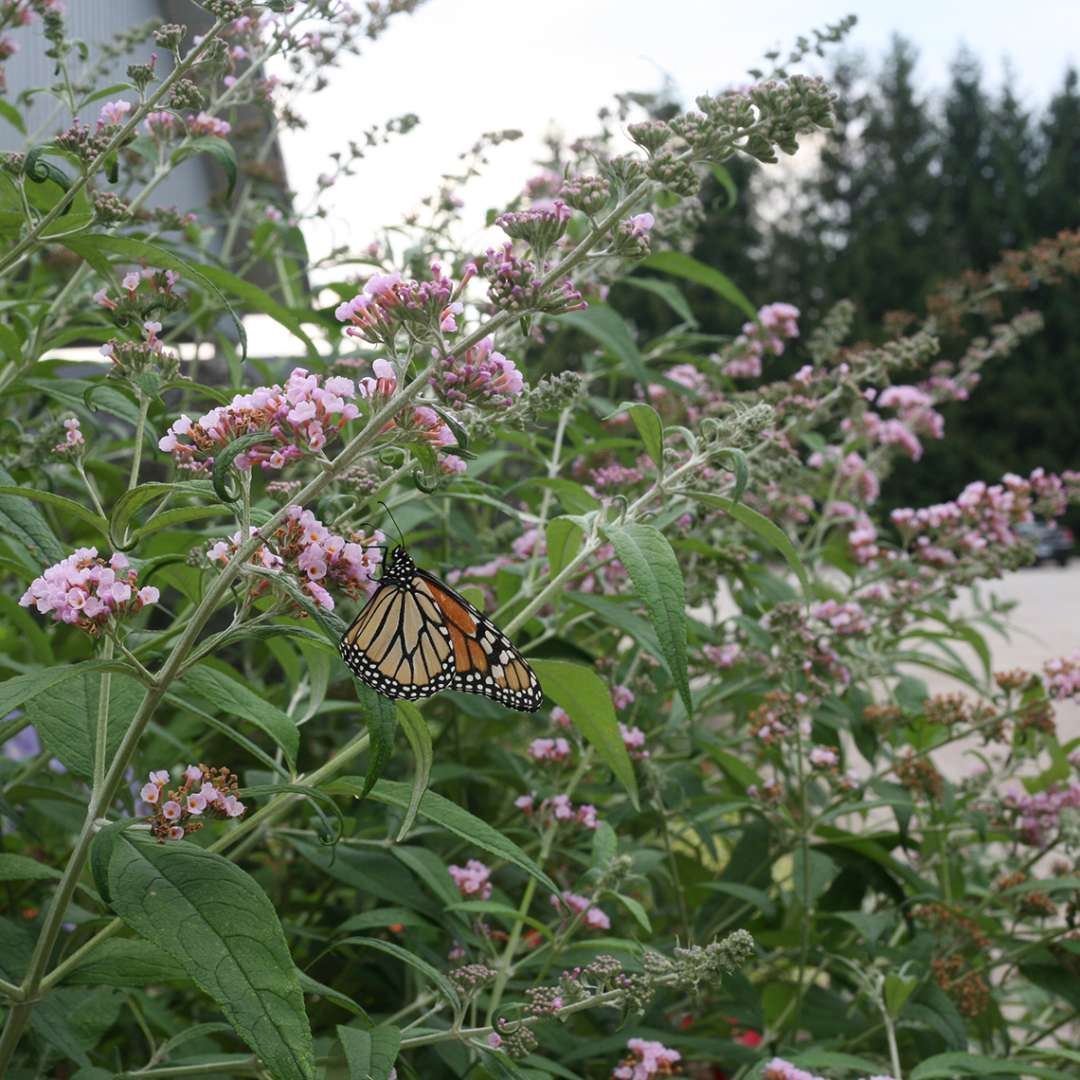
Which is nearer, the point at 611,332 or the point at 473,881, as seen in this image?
the point at 473,881

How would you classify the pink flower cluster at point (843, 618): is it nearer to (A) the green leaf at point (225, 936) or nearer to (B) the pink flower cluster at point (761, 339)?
(B) the pink flower cluster at point (761, 339)

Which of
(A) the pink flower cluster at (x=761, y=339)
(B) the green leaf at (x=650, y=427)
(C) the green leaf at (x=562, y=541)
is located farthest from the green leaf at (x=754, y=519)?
(A) the pink flower cluster at (x=761, y=339)

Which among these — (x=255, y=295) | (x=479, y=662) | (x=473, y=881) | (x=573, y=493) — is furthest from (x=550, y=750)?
(x=255, y=295)

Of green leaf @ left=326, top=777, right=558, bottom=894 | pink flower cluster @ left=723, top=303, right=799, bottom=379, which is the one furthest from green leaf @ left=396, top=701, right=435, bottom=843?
pink flower cluster @ left=723, top=303, right=799, bottom=379

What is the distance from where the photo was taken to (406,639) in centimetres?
161

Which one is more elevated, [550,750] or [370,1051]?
[550,750]

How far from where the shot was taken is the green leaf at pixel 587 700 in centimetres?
161

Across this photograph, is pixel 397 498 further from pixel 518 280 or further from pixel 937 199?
pixel 937 199

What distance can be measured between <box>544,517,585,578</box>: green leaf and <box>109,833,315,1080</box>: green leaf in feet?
2.21

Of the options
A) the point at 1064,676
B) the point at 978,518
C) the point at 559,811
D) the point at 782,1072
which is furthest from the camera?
the point at 978,518

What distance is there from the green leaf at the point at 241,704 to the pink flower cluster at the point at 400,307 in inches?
17.3

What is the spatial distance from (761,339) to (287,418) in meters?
2.27

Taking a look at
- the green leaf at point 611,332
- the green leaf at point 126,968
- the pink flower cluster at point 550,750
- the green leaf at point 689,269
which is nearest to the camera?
the green leaf at point 126,968

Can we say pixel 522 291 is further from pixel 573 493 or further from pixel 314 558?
pixel 573 493
